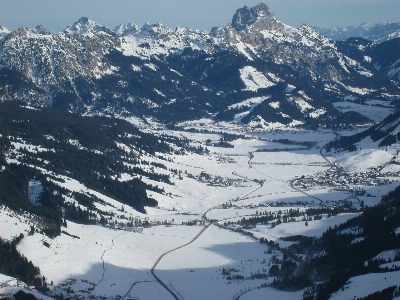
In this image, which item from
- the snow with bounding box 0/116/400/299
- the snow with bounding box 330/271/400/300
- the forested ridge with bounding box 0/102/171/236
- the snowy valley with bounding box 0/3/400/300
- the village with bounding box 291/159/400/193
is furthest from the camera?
the village with bounding box 291/159/400/193

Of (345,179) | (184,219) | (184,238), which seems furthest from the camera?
(345,179)

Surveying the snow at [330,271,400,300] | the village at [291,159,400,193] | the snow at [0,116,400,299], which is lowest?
the snow at [330,271,400,300]

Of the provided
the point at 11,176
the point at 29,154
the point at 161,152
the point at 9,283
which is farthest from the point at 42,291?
the point at 161,152

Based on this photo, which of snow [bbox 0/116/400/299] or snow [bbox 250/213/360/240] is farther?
snow [bbox 250/213/360/240]

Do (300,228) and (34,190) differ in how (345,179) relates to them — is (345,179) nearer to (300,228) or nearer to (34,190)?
(300,228)

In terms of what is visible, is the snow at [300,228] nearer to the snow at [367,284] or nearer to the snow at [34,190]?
the snow at [367,284]

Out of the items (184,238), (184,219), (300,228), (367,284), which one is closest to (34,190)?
(184,219)

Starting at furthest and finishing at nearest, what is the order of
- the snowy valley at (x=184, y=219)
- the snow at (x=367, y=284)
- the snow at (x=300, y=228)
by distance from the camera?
the snow at (x=300, y=228) → the snowy valley at (x=184, y=219) → the snow at (x=367, y=284)

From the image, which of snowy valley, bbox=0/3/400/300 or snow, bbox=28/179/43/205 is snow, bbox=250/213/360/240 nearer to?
snowy valley, bbox=0/3/400/300

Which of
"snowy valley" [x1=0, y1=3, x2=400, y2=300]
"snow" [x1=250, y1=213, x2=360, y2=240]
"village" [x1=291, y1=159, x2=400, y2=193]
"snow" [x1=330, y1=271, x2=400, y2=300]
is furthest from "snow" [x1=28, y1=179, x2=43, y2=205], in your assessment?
"snow" [x1=330, y1=271, x2=400, y2=300]

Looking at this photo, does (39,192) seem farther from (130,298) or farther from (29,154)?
(130,298)

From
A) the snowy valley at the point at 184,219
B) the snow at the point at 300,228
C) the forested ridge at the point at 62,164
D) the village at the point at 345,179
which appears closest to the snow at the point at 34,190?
the snowy valley at the point at 184,219
